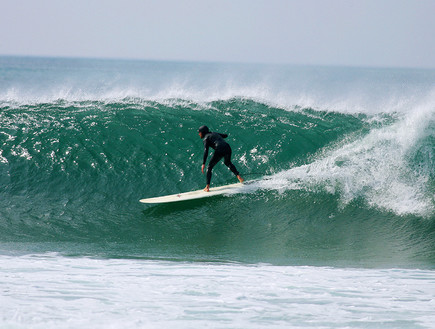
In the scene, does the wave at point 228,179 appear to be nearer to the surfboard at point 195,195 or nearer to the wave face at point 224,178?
the wave face at point 224,178

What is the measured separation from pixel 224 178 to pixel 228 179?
9 cm

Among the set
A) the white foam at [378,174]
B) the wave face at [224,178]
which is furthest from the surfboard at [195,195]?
the white foam at [378,174]

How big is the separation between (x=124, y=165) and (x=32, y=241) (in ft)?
10.7

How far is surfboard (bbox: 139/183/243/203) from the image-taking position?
27.8ft

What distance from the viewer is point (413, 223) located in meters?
7.79

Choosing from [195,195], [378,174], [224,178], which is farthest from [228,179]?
[378,174]

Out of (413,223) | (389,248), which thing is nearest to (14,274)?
(389,248)

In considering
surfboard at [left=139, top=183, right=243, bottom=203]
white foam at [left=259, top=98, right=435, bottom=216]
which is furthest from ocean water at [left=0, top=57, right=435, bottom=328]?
surfboard at [left=139, top=183, right=243, bottom=203]

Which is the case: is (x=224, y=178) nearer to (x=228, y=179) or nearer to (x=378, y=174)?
(x=228, y=179)

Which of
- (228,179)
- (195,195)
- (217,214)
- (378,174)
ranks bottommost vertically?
(217,214)

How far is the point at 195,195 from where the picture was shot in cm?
863

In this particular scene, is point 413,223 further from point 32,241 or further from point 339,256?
point 32,241

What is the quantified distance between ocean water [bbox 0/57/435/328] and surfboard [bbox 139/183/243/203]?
140 millimetres

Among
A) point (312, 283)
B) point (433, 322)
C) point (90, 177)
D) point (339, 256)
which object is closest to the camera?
point (433, 322)
